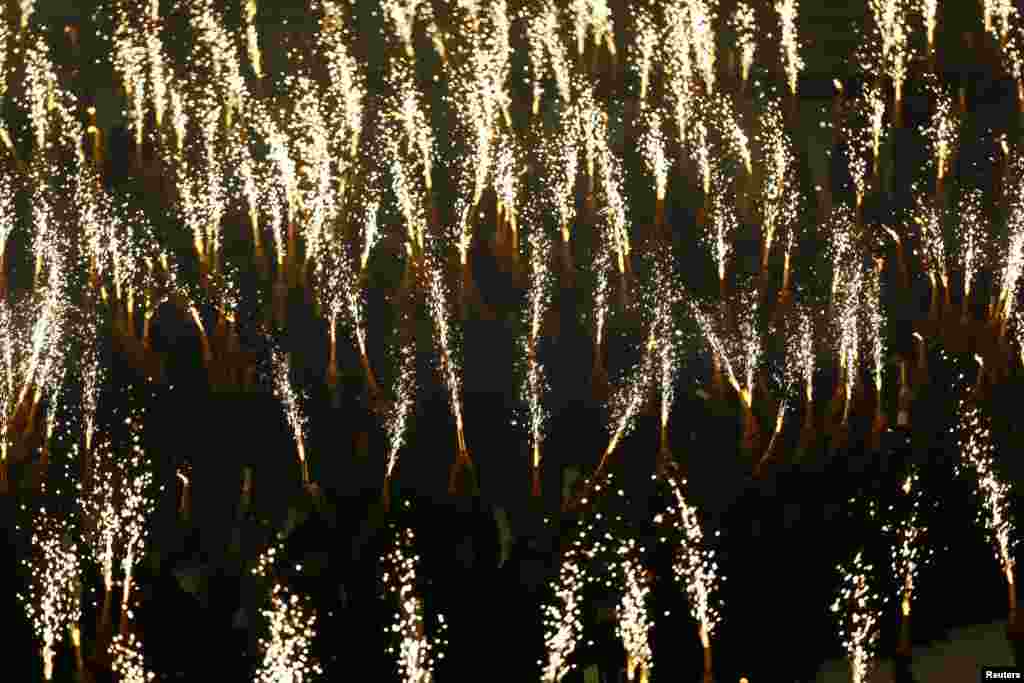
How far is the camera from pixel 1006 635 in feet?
24.2

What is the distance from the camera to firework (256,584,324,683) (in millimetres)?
6898

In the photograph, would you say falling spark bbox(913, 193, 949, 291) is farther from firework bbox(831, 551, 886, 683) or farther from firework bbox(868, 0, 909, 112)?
firework bbox(831, 551, 886, 683)

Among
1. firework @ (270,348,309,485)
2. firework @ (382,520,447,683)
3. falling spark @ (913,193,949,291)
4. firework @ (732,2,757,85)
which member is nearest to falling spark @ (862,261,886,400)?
falling spark @ (913,193,949,291)

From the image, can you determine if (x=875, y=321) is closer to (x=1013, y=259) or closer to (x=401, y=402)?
(x=1013, y=259)

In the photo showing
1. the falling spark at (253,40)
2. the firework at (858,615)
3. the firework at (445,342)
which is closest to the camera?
the firework at (858,615)

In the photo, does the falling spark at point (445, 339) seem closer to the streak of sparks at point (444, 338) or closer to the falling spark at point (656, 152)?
the streak of sparks at point (444, 338)

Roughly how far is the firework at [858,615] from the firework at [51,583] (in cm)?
394

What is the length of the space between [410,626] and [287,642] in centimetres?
62

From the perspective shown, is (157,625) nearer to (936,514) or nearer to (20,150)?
(20,150)

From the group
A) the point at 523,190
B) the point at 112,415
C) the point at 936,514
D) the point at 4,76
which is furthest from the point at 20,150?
the point at 936,514

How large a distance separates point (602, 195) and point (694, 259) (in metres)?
0.76

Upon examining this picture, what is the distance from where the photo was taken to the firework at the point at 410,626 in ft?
22.6

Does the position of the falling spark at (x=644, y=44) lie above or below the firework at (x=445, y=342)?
above

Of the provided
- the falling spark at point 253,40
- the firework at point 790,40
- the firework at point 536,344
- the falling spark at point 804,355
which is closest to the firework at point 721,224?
the falling spark at point 804,355
